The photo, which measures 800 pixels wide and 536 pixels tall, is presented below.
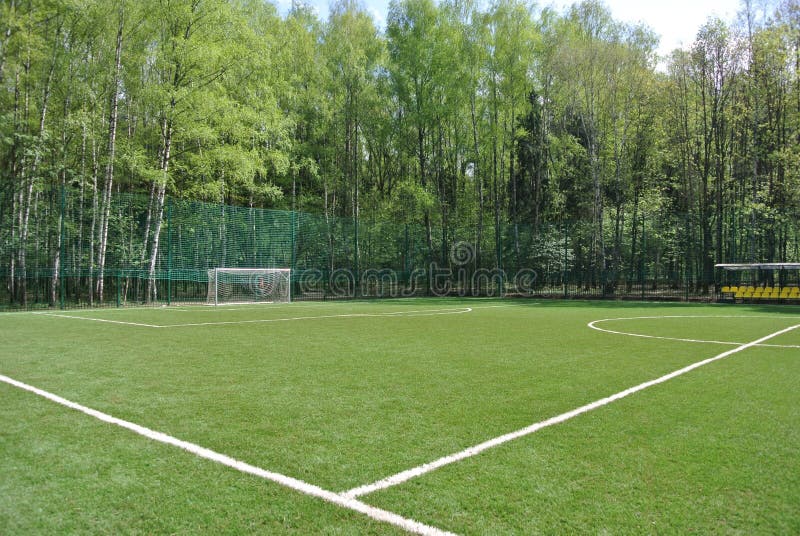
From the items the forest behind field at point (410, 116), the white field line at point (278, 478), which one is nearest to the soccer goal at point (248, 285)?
the forest behind field at point (410, 116)

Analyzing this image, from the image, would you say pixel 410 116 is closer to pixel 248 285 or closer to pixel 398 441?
pixel 248 285

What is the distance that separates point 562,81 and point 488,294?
11.1 meters

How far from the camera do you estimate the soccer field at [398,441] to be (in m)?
2.38

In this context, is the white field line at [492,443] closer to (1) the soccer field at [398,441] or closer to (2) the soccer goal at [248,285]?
(1) the soccer field at [398,441]

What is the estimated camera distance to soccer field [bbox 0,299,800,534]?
2379 millimetres

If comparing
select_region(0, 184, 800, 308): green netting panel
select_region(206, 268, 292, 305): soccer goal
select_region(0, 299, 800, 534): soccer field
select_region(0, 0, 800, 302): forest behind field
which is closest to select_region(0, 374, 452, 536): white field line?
select_region(0, 299, 800, 534): soccer field

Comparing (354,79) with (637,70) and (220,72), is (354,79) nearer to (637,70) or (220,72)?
(220,72)

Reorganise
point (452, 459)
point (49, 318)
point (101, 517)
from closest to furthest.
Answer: point (101, 517), point (452, 459), point (49, 318)

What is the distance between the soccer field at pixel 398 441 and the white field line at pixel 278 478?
1cm

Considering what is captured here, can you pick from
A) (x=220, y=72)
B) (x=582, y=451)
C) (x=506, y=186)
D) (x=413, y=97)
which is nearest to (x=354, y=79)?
(x=413, y=97)

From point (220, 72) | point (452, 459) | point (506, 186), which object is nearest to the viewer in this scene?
point (452, 459)

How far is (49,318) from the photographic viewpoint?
40.6 feet

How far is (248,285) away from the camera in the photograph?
66.7 ft

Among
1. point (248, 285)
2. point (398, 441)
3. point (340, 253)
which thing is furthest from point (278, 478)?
point (340, 253)
